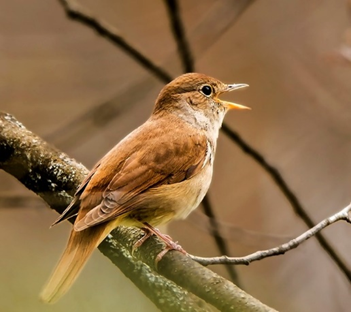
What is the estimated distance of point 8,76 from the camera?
22.0 ft

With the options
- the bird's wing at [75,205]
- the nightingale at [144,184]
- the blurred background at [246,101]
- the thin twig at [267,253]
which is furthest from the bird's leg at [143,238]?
the blurred background at [246,101]

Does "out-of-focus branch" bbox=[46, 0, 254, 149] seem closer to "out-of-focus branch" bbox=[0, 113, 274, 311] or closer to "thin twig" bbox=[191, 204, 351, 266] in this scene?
"out-of-focus branch" bbox=[0, 113, 274, 311]

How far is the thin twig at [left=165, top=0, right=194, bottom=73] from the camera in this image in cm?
378

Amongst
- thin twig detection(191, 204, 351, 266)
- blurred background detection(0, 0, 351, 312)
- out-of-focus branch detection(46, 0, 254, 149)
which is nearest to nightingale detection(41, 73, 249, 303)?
thin twig detection(191, 204, 351, 266)

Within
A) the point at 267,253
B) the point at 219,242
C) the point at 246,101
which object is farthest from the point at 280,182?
the point at 246,101

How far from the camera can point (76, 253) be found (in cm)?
285

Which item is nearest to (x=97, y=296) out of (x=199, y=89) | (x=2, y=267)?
(x=2, y=267)

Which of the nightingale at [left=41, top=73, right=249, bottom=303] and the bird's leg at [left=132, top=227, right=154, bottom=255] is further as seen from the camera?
the bird's leg at [left=132, top=227, right=154, bottom=255]

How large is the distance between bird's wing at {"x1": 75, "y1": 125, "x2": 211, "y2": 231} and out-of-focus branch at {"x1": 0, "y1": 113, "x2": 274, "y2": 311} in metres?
0.24

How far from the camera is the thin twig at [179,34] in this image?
12.4ft

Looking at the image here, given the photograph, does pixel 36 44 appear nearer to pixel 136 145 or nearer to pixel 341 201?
pixel 341 201

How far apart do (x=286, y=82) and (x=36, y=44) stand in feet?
8.40

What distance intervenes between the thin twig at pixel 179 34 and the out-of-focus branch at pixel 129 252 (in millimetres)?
978

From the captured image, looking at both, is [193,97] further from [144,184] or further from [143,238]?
[143,238]
